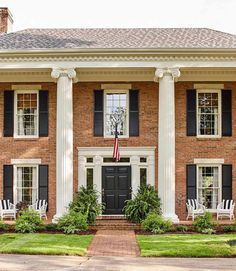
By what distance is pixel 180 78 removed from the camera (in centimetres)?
2430

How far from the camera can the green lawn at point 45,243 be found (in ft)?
48.3

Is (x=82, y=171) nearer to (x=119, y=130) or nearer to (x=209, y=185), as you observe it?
(x=119, y=130)

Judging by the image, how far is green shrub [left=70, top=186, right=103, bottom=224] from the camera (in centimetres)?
2155

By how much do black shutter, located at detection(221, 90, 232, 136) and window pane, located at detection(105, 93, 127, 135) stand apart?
171 inches

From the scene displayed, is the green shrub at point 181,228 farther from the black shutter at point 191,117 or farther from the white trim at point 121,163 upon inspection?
the black shutter at point 191,117

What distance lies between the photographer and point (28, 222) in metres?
20.7

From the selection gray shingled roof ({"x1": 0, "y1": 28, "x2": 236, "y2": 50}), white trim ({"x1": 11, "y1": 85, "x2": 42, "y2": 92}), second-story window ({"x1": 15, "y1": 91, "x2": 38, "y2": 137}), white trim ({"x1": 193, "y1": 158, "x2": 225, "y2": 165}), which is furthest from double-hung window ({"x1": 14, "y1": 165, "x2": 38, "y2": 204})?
white trim ({"x1": 193, "y1": 158, "x2": 225, "y2": 165})

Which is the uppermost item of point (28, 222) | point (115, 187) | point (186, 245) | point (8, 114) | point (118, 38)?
point (118, 38)

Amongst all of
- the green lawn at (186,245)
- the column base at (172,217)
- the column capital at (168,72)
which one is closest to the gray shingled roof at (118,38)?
the column capital at (168,72)

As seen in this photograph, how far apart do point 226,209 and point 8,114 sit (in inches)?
411

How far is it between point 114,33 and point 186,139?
6.26 metres

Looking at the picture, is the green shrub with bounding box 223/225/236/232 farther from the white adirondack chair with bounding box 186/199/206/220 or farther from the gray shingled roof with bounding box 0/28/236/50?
the gray shingled roof with bounding box 0/28/236/50

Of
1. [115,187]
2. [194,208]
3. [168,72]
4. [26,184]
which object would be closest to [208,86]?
[168,72]

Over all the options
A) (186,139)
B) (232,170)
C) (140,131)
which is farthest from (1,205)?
(232,170)
